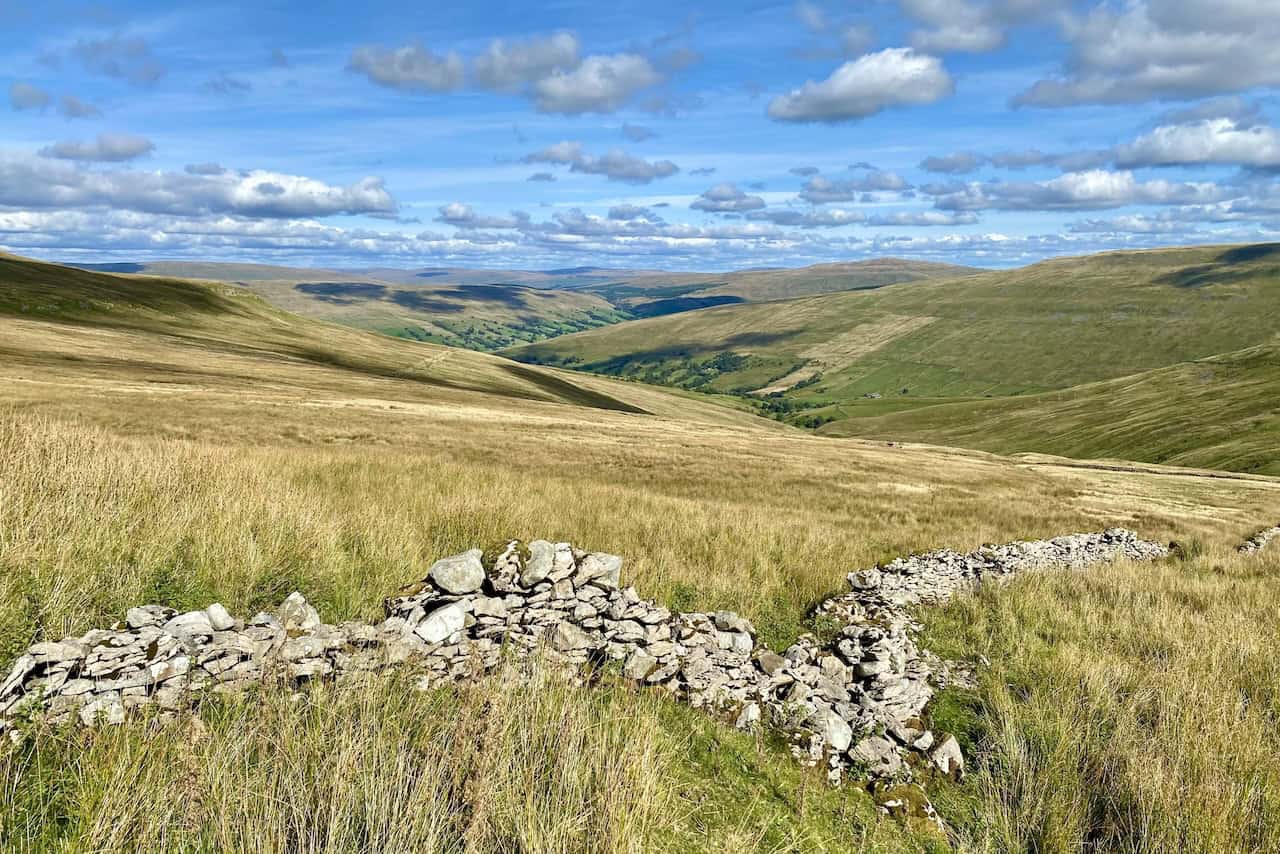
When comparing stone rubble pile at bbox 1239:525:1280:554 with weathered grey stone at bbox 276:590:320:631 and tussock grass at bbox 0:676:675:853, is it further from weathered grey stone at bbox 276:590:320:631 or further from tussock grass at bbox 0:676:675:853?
weathered grey stone at bbox 276:590:320:631

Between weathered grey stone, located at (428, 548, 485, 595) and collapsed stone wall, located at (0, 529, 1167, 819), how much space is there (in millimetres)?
18

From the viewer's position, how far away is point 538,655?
679 cm

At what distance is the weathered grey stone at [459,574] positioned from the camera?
8491 millimetres

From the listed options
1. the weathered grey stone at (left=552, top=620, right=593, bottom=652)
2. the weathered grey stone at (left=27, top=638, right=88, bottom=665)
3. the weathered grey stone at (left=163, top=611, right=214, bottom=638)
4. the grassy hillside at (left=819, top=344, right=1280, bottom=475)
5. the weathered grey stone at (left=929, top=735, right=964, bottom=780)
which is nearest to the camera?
the weathered grey stone at (left=27, top=638, right=88, bottom=665)

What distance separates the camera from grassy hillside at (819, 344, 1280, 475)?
11194cm

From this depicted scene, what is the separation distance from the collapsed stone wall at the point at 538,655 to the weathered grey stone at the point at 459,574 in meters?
0.02

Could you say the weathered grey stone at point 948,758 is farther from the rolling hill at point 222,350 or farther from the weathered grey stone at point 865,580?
the rolling hill at point 222,350

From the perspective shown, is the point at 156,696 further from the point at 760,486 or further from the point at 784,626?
the point at 760,486

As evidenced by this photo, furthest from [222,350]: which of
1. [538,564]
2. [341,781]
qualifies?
[341,781]

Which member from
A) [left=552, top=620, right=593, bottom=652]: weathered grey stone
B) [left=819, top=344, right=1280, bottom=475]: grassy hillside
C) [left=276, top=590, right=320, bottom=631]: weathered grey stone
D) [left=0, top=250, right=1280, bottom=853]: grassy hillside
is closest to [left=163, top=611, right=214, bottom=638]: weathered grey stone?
[left=276, top=590, right=320, bottom=631]: weathered grey stone

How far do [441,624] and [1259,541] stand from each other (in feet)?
102

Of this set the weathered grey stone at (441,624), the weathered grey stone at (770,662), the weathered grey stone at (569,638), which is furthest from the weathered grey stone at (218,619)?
the weathered grey stone at (770,662)

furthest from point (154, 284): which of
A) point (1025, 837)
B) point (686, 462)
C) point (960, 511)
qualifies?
point (1025, 837)

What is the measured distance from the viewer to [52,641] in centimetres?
577
